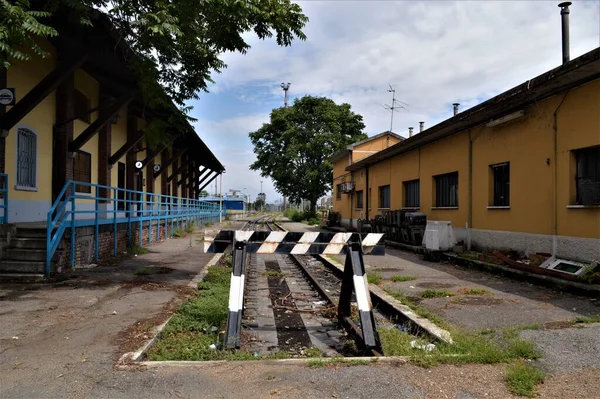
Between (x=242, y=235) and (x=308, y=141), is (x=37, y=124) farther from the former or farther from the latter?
(x=308, y=141)

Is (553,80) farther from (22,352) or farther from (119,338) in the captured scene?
(22,352)

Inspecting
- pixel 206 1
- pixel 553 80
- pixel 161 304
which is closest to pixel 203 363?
A: pixel 161 304

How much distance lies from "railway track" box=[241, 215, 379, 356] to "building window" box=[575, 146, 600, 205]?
5.10 meters

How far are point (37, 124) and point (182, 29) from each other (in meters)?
6.08

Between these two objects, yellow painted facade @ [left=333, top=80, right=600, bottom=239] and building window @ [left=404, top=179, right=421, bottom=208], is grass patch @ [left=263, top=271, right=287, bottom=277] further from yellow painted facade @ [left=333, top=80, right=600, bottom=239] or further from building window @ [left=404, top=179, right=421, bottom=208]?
building window @ [left=404, top=179, right=421, bottom=208]

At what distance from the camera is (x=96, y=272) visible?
9.43 m

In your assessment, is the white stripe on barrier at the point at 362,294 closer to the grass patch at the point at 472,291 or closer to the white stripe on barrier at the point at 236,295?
the white stripe on barrier at the point at 236,295

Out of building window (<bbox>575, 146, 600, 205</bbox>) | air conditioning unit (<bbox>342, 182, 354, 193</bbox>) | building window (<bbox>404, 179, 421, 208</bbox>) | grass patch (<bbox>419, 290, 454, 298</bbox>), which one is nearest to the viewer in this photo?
grass patch (<bbox>419, 290, 454, 298</bbox>)

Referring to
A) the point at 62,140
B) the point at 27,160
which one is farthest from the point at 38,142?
the point at 62,140

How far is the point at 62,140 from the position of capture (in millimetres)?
12570

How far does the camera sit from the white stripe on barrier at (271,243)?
5457 mm

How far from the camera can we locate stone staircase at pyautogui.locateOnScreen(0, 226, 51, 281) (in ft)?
27.4

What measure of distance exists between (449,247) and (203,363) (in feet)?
34.4

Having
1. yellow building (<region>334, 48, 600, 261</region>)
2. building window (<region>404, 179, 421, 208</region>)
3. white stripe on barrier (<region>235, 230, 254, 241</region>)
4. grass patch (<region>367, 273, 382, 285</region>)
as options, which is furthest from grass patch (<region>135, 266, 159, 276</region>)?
building window (<region>404, 179, 421, 208</region>)
